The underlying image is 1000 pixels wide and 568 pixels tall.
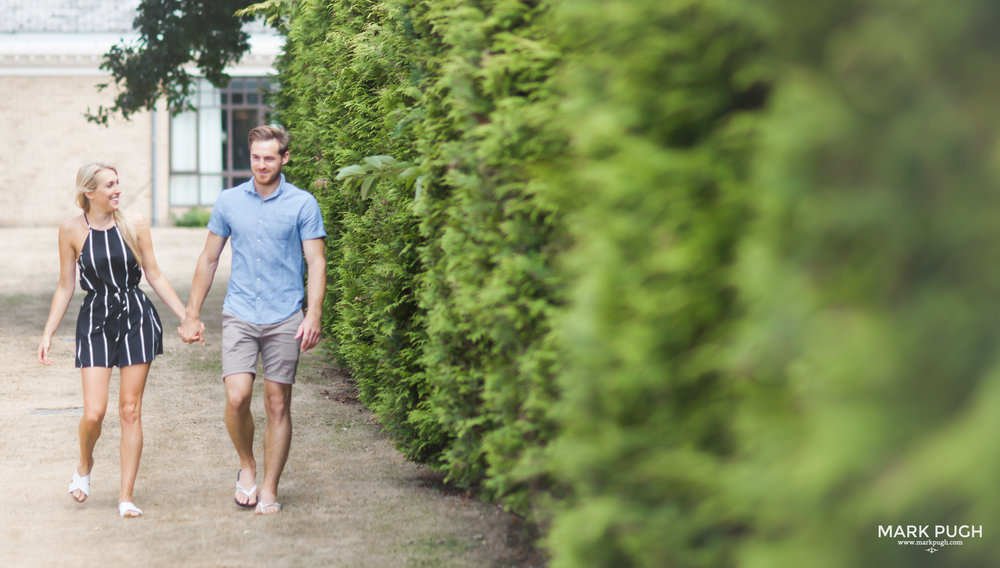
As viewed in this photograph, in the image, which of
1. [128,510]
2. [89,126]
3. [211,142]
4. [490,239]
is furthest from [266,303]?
[89,126]

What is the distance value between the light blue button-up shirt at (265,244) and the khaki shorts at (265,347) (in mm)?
50

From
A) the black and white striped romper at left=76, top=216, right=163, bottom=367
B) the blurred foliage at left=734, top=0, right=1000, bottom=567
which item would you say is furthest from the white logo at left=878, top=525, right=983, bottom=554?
the black and white striped romper at left=76, top=216, right=163, bottom=367

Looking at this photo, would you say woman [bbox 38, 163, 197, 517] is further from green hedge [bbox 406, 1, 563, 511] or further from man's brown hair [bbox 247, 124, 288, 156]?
green hedge [bbox 406, 1, 563, 511]

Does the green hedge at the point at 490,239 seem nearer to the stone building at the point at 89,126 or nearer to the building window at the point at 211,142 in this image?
the stone building at the point at 89,126

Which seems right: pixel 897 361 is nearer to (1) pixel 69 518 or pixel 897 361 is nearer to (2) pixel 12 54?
(1) pixel 69 518

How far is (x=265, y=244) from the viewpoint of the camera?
5793 millimetres

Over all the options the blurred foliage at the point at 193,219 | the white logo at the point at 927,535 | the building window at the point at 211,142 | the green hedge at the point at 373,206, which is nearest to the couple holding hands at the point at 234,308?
the green hedge at the point at 373,206

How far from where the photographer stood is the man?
5.74 meters

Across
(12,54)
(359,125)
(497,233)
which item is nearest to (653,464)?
(497,233)

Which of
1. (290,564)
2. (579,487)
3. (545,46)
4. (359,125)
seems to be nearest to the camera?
(579,487)

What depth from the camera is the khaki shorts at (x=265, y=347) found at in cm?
571

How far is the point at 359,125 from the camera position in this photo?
7.71m

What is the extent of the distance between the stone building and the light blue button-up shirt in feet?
84.9

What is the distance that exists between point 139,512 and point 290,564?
1.28 metres
